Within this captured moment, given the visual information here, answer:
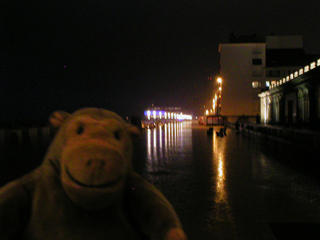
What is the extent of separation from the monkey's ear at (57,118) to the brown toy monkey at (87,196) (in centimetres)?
13

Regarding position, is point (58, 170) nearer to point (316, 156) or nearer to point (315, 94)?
point (316, 156)

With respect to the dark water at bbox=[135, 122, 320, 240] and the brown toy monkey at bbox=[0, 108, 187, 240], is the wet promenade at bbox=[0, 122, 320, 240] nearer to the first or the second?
the dark water at bbox=[135, 122, 320, 240]

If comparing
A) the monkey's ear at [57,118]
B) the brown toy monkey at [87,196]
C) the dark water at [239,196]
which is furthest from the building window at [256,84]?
the brown toy monkey at [87,196]

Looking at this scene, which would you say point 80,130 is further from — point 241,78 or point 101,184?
point 241,78

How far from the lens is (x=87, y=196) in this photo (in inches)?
69.8

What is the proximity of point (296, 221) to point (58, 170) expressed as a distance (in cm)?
432

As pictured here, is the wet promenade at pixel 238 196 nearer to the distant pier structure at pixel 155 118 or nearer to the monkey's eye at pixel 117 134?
the monkey's eye at pixel 117 134

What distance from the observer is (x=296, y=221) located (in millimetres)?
5008

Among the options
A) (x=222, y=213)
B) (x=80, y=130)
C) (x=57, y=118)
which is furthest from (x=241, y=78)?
(x=80, y=130)

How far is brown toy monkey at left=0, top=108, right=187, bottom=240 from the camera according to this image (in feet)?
5.90

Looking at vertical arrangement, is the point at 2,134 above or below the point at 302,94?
below

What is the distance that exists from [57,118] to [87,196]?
788 millimetres

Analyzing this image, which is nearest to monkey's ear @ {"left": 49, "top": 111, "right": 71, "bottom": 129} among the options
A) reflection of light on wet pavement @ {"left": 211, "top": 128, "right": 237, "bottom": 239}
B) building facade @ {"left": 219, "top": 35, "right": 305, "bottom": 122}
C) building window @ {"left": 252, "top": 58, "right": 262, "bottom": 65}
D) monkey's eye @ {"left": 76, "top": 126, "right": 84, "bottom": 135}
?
monkey's eye @ {"left": 76, "top": 126, "right": 84, "bottom": 135}

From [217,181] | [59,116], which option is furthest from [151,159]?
[59,116]
